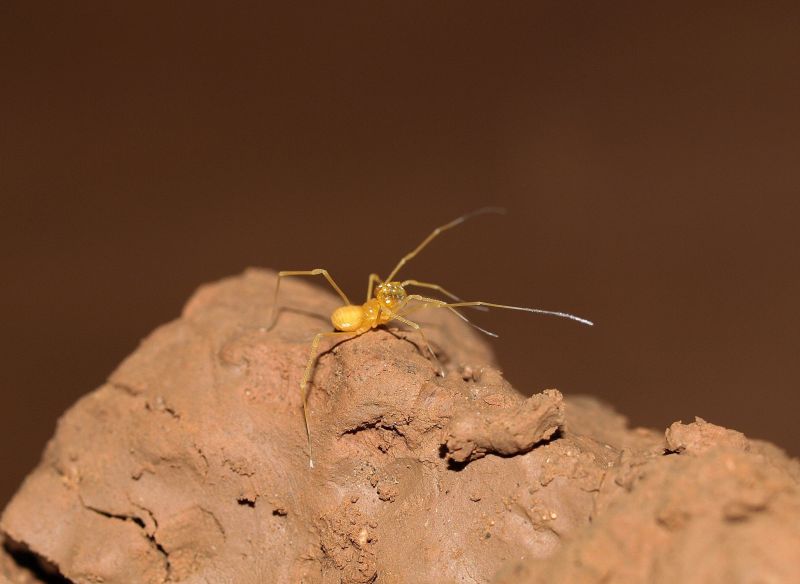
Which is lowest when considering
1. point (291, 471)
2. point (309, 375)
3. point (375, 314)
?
point (291, 471)

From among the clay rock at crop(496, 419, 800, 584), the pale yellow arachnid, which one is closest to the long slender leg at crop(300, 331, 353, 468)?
the pale yellow arachnid

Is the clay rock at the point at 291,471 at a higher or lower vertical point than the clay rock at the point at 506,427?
lower

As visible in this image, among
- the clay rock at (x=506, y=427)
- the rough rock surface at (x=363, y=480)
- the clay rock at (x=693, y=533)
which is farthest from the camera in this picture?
the clay rock at (x=506, y=427)

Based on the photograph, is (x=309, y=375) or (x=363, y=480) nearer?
(x=363, y=480)

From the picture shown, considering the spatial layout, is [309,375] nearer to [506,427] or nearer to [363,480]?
[363,480]

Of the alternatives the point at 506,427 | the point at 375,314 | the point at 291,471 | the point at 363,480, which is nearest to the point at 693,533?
the point at 506,427

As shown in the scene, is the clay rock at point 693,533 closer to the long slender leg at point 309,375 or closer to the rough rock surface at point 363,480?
the rough rock surface at point 363,480

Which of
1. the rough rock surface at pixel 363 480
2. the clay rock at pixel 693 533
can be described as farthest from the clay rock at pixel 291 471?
the clay rock at pixel 693 533

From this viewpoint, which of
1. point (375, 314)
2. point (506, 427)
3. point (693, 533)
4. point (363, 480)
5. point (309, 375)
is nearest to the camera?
point (693, 533)
